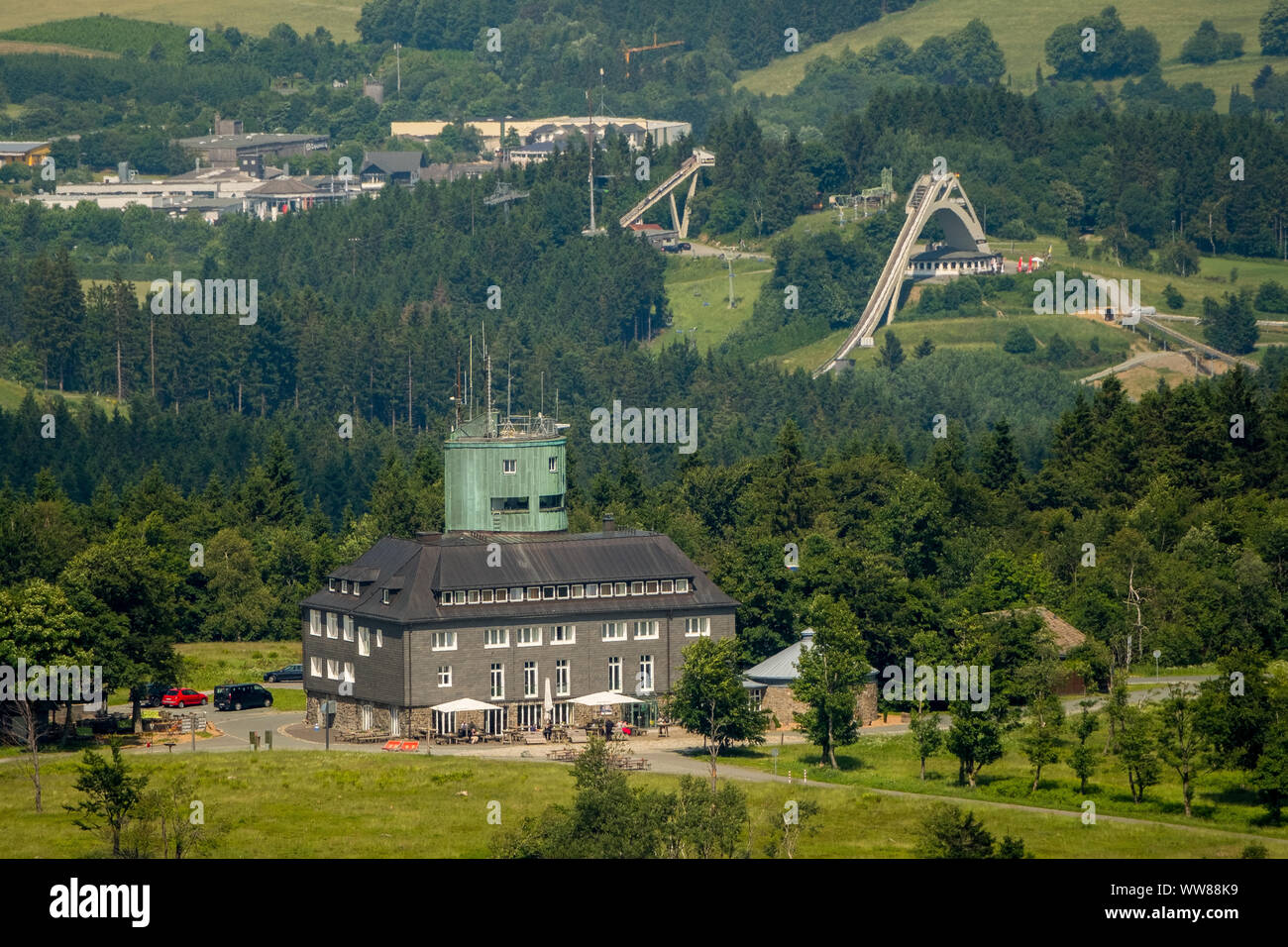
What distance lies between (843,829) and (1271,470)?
70062 mm

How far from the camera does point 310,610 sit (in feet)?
385

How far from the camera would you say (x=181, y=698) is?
121 meters

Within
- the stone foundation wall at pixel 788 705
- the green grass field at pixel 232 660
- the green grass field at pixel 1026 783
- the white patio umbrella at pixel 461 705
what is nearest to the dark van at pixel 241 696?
the green grass field at pixel 232 660

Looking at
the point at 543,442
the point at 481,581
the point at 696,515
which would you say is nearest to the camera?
the point at 481,581

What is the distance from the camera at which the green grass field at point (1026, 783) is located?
304ft

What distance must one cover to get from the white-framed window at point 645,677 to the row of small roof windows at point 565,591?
3035 mm

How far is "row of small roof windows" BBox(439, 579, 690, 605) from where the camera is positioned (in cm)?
11288

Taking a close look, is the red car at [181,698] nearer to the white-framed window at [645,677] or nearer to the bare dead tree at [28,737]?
the bare dead tree at [28,737]

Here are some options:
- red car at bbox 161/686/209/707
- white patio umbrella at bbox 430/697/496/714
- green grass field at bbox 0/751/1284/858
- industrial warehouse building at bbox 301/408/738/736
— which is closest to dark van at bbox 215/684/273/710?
red car at bbox 161/686/209/707

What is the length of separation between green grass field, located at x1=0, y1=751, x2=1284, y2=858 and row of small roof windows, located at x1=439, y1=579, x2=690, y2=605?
10.5 m

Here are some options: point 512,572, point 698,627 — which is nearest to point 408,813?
point 512,572
